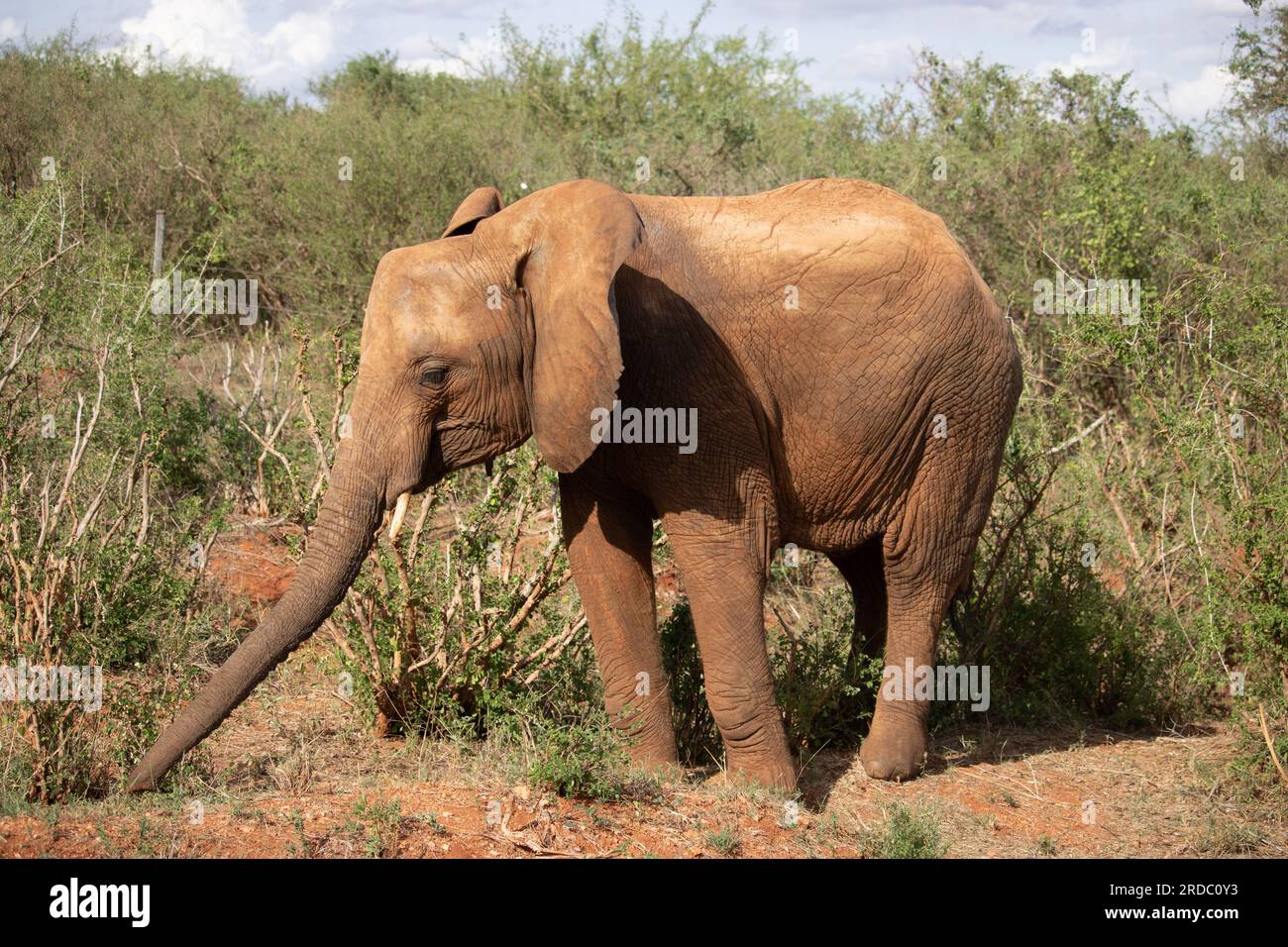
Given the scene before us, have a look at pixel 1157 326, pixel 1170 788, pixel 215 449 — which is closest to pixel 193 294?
pixel 215 449

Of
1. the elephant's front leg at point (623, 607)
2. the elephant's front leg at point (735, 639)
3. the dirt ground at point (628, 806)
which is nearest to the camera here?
the dirt ground at point (628, 806)

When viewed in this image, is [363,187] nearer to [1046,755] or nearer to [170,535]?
[170,535]

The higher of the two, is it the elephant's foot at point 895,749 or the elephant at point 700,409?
the elephant at point 700,409

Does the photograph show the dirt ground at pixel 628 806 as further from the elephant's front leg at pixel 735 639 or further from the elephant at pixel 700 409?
the elephant at pixel 700 409

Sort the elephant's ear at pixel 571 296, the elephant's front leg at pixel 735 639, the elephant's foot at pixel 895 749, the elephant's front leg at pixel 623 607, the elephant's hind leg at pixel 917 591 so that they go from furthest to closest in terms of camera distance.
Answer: the elephant's foot at pixel 895 749
the elephant's hind leg at pixel 917 591
the elephant's front leg at pixel 623 607
the elephant's front leg at pixel 735 639
the elephant's ear at pixel 571 296

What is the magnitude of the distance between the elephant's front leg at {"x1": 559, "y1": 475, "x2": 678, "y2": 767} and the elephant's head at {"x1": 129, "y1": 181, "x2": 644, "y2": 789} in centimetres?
81

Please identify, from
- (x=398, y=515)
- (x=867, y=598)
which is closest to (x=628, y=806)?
(x=398, y=515)

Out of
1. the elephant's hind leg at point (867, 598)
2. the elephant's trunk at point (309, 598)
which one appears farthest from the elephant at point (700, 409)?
the elephant's hind leg at point (867, 598)

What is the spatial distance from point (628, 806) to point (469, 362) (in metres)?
2.03

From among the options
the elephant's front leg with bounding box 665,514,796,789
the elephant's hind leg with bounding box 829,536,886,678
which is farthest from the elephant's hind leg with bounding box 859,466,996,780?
the elephant's front leg with bounding box 665,514,796,789

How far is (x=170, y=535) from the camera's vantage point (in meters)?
8.44

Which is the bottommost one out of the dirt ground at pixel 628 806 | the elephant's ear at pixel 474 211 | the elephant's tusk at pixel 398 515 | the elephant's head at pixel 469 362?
the dirt ground at pixel 628 806

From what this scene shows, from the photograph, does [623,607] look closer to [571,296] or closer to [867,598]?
[571,296]

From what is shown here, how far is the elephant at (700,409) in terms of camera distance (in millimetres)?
5559
